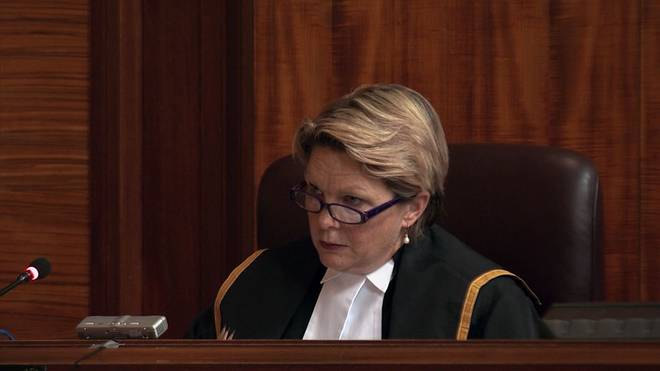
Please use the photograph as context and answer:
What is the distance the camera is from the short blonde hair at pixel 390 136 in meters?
1.95

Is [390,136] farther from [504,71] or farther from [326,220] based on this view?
[504,71]

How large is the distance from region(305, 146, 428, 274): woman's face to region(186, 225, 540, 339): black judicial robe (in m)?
0.09

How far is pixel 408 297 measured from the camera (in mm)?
1952

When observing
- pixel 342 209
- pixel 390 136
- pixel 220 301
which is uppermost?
pixel 390 136

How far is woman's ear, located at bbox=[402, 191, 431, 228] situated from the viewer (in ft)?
6.67

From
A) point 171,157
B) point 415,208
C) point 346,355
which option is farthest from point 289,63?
point 346,355

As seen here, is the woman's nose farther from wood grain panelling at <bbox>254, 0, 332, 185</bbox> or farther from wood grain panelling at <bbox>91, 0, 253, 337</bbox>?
wood grain panelling at <bbox>91, 0, 253, 337</bbox>

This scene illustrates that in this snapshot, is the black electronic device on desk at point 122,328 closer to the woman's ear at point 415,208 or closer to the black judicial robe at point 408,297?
the black judicial robe at point 408,297

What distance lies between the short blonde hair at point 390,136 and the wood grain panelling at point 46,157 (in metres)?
1.21

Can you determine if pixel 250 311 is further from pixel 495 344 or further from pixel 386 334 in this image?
pixel 495 344

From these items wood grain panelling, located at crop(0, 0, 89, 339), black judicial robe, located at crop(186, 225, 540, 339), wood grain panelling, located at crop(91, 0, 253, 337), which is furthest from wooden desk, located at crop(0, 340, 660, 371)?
wood grain panelling, located at crop(0, 0, 89, 339)

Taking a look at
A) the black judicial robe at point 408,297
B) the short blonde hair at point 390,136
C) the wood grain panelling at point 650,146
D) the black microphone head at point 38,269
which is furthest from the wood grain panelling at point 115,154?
the wood grain panelling at point 650,146

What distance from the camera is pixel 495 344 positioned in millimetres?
985

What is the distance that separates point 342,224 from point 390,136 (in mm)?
214
